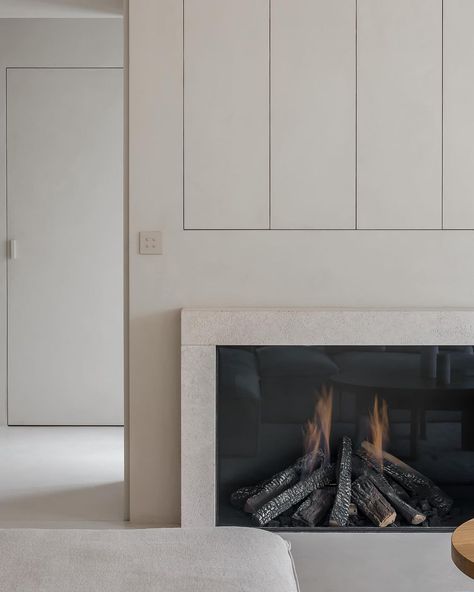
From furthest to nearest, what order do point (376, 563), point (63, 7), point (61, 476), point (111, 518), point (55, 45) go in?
point (55, 45) → point (61, 476) → point (63, 7) → point (111, 518) → point (376, 563)

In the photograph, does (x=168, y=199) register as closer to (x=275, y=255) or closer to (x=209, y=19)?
(x=275, y=255)

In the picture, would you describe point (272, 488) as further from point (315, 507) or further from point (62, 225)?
point (62, 225)

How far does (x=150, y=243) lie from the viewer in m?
3.19

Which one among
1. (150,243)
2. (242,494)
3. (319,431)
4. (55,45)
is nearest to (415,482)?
(319,431)

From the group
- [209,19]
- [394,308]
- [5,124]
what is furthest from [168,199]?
[5,124]

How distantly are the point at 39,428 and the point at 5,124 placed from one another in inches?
82.5

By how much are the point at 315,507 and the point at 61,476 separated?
1541mm

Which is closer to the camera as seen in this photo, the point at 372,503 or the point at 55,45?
the point at 372,503

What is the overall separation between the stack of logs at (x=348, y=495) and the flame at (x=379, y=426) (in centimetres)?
3

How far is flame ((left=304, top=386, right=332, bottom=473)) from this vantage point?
3117 millimetres

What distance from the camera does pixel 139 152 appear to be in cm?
319

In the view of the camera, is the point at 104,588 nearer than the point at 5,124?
Yes

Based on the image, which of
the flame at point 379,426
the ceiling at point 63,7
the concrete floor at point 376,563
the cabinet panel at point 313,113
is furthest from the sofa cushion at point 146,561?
the ceiling at point 63,7

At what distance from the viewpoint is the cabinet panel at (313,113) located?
3164mm
